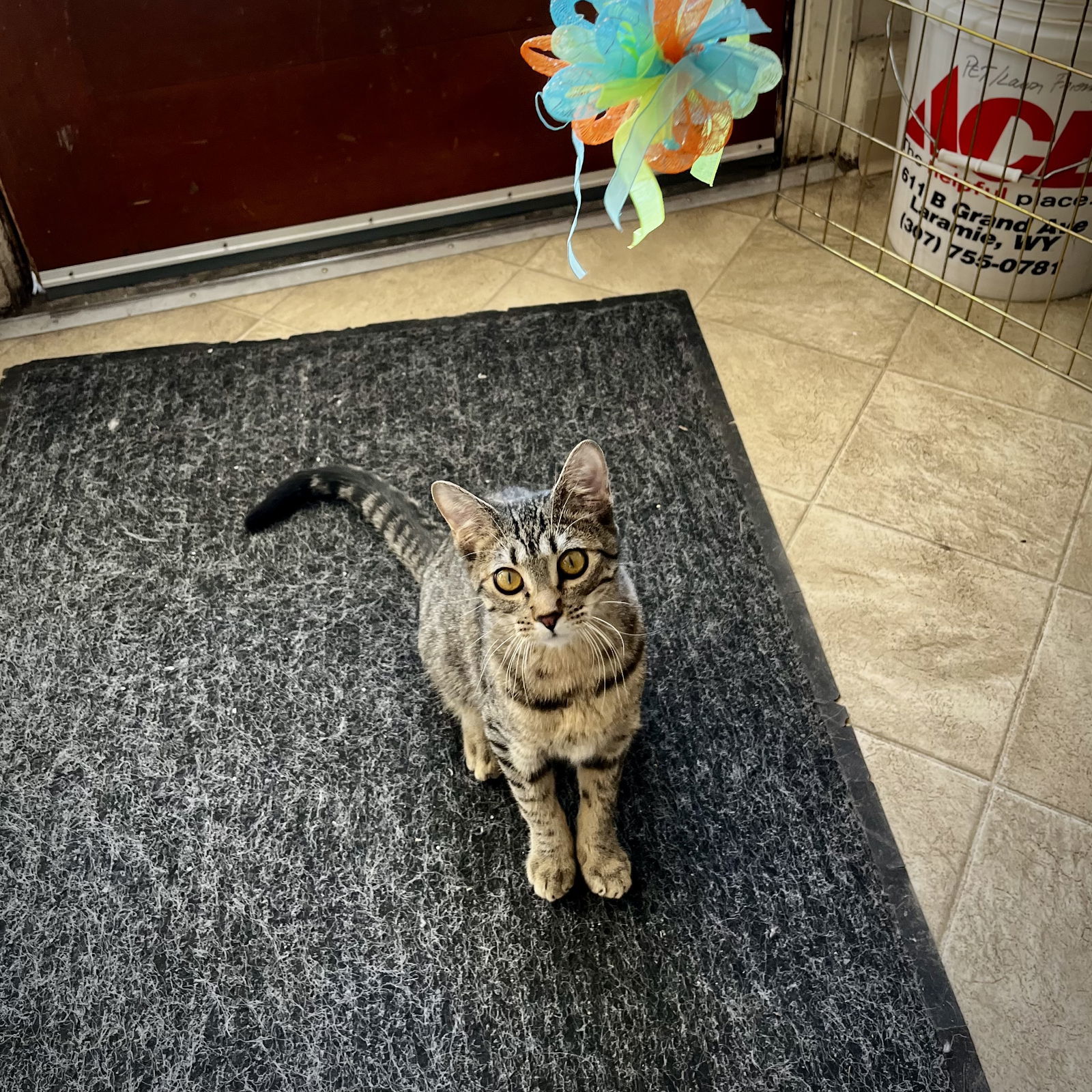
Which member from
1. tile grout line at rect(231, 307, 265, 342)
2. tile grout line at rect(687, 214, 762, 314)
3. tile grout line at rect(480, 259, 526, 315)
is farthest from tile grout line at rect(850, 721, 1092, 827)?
tile grout line at rect(231, 307, 265, 342)

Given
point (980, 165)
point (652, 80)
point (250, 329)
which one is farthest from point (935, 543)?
point (250, 329)

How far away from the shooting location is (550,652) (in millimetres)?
1266

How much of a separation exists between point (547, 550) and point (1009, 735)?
2.68 feet

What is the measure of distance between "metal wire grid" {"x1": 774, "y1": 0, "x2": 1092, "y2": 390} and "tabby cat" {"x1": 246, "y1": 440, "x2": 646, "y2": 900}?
127cm

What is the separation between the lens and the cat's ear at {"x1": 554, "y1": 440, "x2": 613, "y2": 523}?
3.95 feet

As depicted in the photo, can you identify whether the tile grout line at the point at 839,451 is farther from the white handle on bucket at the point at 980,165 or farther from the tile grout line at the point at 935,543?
the white handle on bucket at the point at 980,165

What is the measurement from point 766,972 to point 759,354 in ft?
4.32

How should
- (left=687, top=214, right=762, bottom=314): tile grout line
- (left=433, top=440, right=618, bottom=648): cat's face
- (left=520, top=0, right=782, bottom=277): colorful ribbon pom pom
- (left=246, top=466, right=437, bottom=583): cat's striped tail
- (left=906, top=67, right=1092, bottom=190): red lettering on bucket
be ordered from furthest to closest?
(left=687, top=214, right=762, bottom=314): tile grout line < (left=906, top=67, right=1092, bottom=190): red lettering on bucket < (left=246, top=466, right=437, bottom=583): cat's striped tail < (left=433, top=440, right=618, bottom=648): cat's face < (left=520, top=0, right=782, bottom=277): colorful ribbon pom pom

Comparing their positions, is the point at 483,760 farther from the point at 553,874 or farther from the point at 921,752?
the point at 921,752

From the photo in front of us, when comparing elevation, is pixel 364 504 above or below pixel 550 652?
below

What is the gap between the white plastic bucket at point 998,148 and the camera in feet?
6.32

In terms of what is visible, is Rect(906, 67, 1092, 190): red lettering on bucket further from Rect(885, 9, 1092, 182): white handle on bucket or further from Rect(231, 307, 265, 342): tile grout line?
Rect(231, 307, 265, 342): tile grout line

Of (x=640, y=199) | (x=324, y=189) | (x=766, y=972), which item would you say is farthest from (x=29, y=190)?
(x=766, y=972)

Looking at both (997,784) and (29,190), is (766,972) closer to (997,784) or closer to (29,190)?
(997,784)
